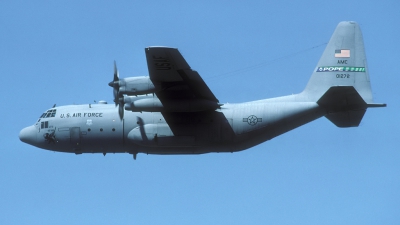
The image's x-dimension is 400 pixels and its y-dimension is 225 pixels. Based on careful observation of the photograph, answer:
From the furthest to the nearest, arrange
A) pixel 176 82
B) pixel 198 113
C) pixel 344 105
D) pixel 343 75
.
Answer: pixel 343 75
pixel 198 113
pixel 344 105
pixel 176 82

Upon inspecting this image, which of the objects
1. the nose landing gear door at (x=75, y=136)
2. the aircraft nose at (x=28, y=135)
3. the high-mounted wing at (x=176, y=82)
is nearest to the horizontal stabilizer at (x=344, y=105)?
the high-mounted wing at (x=176, y=82)

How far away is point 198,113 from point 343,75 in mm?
6457

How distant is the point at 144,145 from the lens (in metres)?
33.8

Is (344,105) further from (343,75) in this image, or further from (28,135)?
(28,135)

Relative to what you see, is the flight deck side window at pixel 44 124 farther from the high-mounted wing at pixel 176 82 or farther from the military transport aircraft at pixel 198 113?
the high-mounted wing at pixel 176 82

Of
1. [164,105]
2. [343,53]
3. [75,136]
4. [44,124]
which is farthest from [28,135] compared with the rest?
[343,53]

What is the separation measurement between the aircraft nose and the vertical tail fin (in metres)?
12.2

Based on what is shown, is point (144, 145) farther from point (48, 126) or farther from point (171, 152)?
point (48, 126)

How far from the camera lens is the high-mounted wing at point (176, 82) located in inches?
1211

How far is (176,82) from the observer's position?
1273 inches

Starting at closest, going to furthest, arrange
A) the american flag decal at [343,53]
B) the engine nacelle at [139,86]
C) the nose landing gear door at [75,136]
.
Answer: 1. the engine nacelle at [139,86]
2. the american flag decal at [343,53]
3. the nose landing gear door at [75,136]

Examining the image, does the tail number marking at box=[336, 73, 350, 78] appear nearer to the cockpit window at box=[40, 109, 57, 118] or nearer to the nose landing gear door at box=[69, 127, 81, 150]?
the nose landing gear door at box=[69, 127, 81, 150]

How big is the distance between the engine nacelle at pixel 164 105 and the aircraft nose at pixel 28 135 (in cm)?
533

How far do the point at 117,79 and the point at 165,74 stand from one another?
240cm
